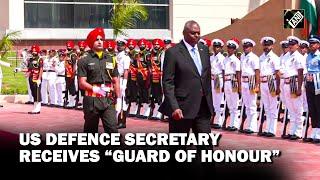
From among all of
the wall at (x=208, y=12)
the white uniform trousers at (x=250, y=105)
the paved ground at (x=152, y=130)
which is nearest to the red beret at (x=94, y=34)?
the paved ground at (x=152, y=130)

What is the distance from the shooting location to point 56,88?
78.4 feet

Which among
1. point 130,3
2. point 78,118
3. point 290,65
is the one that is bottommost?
point 78,118

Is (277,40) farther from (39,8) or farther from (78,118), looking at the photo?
(39,8)

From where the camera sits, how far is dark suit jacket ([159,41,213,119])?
28.1 feet

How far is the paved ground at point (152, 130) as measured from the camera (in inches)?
420

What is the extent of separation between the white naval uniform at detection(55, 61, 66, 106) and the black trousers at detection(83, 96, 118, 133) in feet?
44.1

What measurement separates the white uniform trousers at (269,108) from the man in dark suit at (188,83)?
5700 mm

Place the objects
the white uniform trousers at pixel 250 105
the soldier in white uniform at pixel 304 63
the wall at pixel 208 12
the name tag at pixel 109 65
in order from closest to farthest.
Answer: the name tag at pixel 109 65
the soldier in white uniform at pixel 304 63
the white uniform trousers at pixel 250 105
the wall at pixel 208 12

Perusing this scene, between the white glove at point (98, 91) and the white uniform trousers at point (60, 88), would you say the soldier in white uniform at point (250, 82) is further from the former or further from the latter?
the white uniform trousers at point (60, 88)

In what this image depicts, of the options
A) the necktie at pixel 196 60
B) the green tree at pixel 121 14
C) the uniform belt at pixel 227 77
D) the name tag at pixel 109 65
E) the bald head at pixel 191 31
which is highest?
the green tree at pixel 121 14

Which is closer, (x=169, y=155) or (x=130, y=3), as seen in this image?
(x=169, y=155)

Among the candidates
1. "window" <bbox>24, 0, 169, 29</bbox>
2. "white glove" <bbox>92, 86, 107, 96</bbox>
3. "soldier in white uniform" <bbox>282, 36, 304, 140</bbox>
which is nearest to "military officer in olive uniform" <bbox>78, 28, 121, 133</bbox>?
"white glove" <bbox>92, 86, 107, 96</bbox>

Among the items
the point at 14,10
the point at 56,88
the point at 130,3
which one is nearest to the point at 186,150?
the point at 56,88

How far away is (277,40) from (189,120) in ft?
39.1
